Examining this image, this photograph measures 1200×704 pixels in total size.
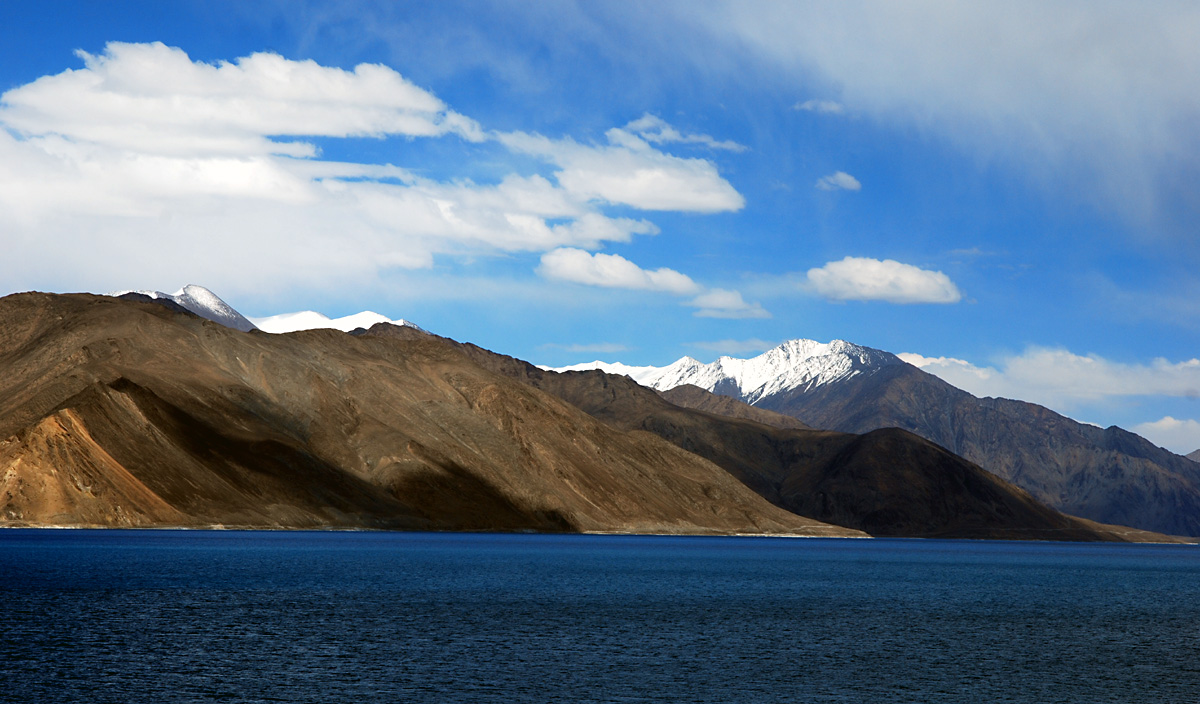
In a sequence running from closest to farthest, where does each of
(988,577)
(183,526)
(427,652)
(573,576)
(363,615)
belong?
1. (427,652)
2. (363,615)
3. (573,576)
4. (988,577)
5. (183,526)

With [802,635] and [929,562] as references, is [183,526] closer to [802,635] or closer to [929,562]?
[929,562]

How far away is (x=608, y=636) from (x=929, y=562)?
393ft

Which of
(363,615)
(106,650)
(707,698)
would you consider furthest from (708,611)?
(106,650)

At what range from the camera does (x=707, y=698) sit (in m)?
42.4

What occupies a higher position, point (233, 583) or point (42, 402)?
point (42, 402)

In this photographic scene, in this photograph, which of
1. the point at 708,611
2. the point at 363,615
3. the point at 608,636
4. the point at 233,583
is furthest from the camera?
the point at 233,583

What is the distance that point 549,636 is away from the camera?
58344 millimetres

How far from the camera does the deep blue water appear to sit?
43625mm

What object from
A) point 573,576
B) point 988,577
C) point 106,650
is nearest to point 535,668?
point 106,650

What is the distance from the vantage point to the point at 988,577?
12912 cm

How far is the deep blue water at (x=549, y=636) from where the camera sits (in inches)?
1718

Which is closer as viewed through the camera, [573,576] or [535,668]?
[535,668]

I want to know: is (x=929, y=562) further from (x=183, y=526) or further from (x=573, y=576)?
(x=183, y=526)

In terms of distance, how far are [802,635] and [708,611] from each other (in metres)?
12.7
